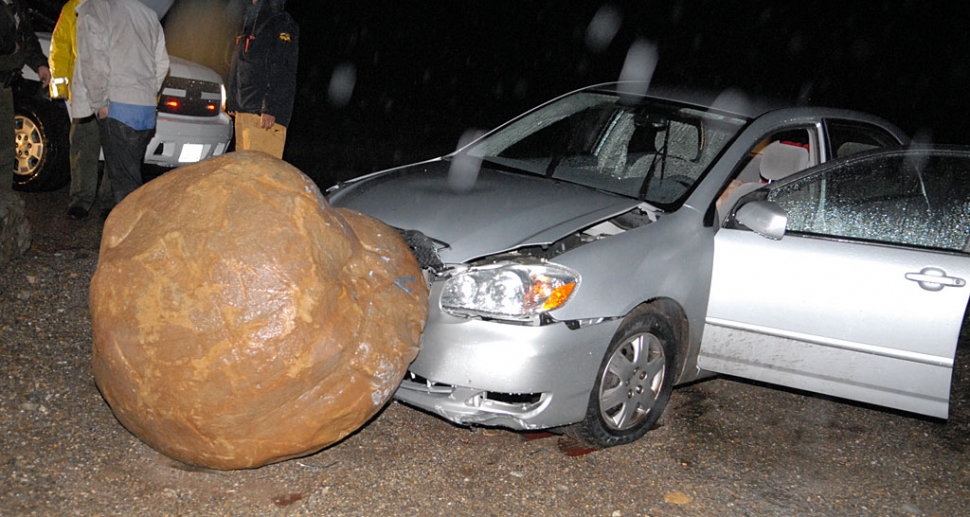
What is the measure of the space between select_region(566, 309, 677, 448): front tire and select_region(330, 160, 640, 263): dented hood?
540 millimetres

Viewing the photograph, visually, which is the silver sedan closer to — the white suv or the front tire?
the front tire

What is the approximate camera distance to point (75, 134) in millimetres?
6398

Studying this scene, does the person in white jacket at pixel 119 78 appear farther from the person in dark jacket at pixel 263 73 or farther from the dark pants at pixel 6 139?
the person in dark jacket at pixel 263 73

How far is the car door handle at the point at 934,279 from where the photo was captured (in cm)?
383

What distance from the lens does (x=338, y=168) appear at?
912 cm

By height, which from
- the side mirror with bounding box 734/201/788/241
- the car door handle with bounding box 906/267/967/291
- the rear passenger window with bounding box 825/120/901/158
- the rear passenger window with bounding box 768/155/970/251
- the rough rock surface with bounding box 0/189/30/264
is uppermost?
the rear passenger window with bounding box 825/120/901/158

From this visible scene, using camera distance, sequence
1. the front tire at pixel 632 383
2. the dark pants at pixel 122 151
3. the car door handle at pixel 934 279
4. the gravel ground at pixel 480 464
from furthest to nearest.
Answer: the dark pants at pixel 122 151 < the car door handle at pixel 934 279 < the front tire at pixel 632 383 < the gravel ground at pixel 480 464

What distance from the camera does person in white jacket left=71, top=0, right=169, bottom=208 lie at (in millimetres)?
5828

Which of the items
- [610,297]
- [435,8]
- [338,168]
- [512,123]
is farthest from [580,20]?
[610,297]

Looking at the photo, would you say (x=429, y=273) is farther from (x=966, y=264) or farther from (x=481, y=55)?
(x=481, y=55)

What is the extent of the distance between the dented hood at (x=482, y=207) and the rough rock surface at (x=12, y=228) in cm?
224

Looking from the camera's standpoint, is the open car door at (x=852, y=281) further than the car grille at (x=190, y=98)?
No

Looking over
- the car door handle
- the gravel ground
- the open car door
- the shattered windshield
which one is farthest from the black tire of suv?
the car door handle

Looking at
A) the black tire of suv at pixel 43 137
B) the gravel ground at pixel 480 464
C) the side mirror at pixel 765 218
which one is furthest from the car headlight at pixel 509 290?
the black tire of suv at pixel 43 137
